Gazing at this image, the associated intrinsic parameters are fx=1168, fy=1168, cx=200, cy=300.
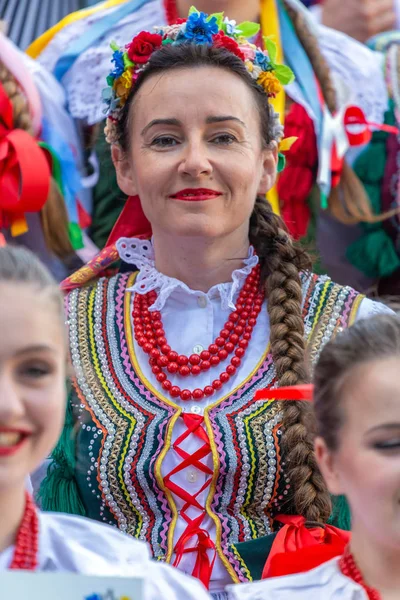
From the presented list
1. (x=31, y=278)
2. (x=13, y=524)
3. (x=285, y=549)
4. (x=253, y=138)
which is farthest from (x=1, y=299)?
(x=253, y=138)

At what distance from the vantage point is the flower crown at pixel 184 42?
2379 millimetres

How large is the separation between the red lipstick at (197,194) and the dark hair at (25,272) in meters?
0.71

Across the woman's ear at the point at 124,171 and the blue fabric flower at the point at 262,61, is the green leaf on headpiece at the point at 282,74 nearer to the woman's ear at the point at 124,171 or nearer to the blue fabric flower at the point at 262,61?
the blue fabric flower at the point at 262,61

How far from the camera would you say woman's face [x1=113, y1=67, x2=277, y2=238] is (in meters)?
2.27

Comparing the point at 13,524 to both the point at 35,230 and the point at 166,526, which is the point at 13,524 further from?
the point at 35,230

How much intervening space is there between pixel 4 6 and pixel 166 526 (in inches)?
96.3

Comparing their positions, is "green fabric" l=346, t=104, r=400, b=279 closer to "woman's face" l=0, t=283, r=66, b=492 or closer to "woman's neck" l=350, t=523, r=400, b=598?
"woman's neck" l=350, t=523, r=400, b=598

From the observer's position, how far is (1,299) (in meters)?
1.49

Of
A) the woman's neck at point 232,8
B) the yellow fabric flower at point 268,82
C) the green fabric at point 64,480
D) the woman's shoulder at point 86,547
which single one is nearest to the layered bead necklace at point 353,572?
the woman's shoulder at point 86,547

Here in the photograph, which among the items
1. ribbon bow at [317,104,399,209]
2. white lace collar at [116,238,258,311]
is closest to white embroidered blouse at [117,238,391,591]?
white lace collar at [116,238,258,311]

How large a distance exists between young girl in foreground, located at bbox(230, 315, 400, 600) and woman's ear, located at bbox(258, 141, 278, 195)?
0.81 meters

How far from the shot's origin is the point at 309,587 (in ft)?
5.28

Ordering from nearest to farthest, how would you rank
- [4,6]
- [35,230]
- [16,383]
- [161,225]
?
[16,383] < [161,225] < [35,230] < [4,6]

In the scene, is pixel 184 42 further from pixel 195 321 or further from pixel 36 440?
pixel 36 440
